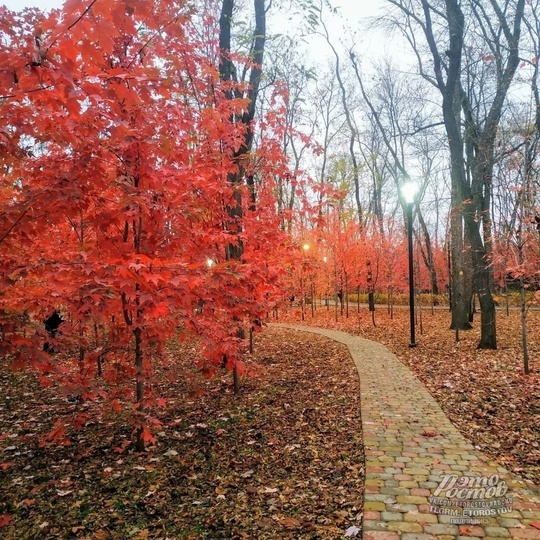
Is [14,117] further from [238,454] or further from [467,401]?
[467,401]

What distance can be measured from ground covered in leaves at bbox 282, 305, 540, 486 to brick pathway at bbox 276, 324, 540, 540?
0.87 ft

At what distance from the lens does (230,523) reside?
3250 millimetres

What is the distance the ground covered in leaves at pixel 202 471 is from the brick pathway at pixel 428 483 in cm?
21

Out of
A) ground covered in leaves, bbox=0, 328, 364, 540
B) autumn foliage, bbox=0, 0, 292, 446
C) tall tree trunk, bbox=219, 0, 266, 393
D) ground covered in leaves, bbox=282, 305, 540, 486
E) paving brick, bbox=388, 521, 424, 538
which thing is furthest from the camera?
tall tree trunk, bbox=219, 0, 266, 393

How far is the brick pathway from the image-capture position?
Answer: 293cm

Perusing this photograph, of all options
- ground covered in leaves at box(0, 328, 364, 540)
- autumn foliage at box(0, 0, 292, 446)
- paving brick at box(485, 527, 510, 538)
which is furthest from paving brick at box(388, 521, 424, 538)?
autumn foliage at box(0, 0, 292, 446)

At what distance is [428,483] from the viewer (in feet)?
11.7

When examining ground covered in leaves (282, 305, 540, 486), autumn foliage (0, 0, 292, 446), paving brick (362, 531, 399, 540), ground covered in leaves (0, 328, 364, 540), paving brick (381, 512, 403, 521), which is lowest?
ground covered in leaves (0, 328, 364, 540)

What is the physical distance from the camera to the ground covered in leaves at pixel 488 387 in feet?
14.4

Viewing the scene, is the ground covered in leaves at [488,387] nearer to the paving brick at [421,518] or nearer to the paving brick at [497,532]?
the paving brick at [497,532]

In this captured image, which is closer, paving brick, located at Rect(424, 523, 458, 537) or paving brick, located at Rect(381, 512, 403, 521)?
paving brick, located at Rect(424, 523, 458, 537)

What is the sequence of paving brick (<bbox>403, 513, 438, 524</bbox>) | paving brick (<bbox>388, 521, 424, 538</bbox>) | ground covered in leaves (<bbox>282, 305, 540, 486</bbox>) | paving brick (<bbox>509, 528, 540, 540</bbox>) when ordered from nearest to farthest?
paving brick (<bbox>509, 528, 540, 540</bbox>)
paving brick (<bbox>388, 521, 424, 538</bbox>)
paving brick (<bbox>403, 513, 438, 524</bbox>)
ground covered in leaves (<bbox>282, 305, 540, 486</bbox>)

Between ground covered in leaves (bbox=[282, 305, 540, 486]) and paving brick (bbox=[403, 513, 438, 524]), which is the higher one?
ground covered in leaves (bbox=[282, 305, 540, 486])

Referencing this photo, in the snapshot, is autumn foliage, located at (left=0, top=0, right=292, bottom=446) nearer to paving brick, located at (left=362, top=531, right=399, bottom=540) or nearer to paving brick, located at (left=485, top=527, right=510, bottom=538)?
paving brick, located at (left=362, top=531, right=399, bottom=540)
